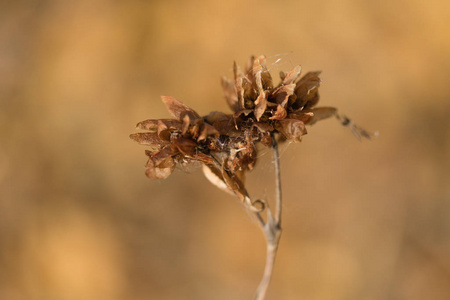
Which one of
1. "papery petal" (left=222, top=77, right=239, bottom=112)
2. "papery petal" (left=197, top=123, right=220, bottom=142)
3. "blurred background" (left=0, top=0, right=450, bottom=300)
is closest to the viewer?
"papery petal" (left=197, top=123, right=220, bottom=142)

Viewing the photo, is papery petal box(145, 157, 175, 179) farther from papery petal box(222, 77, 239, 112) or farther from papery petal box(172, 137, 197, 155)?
papery petal box(222, 77, 239, 112)

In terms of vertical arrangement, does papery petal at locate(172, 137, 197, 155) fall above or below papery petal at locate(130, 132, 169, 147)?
below

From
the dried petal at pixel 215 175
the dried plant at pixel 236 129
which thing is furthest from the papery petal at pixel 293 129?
the dried petal at pixel 215 175

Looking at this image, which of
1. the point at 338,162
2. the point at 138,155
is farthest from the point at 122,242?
the point at 338,162

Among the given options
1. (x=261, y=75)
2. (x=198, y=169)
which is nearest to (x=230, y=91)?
(x=261, y=75)

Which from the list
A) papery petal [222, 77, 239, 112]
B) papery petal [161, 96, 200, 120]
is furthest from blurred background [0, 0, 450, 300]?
papery petal [161, 96, 200, 120]

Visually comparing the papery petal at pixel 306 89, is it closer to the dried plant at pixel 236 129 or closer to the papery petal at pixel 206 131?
the dried plant at pixel 236 129

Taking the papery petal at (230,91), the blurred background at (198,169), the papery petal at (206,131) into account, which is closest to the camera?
the papery petal at (206,131)

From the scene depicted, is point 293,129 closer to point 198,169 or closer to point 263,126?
point 263,126
